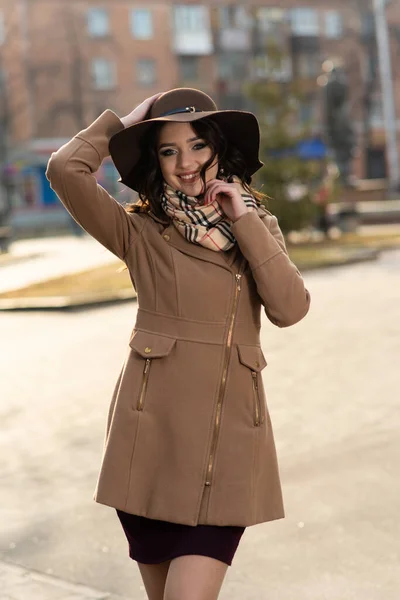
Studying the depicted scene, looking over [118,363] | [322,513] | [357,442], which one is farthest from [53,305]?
[322,513]

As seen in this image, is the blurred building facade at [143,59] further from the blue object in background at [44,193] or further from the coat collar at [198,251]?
the coat collar at [198,251]

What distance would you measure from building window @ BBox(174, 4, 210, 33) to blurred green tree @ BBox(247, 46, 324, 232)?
4191 cm

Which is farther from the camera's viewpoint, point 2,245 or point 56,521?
point 2,245

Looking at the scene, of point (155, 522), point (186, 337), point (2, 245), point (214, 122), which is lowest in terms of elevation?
point (2, 245)

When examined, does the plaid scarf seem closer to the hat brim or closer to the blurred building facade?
the hat brim

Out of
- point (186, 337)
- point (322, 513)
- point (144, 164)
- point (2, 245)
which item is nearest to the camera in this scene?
point (186, 337)

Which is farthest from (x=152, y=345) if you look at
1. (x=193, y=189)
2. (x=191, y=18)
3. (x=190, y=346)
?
(x=191, y=18)

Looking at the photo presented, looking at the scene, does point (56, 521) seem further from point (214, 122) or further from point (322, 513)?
point (214, 122)

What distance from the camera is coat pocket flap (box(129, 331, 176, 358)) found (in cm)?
307

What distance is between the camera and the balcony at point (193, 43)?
6825 centimetres

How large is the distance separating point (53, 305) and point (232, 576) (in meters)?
11.7

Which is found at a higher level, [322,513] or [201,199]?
[201,199]

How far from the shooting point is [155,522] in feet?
10.2

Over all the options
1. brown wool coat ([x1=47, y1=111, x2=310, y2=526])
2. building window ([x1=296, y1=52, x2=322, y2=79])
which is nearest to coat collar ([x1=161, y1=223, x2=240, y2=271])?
brown wool coat ([x1=47, y1=111, x2=310, y2=526])
